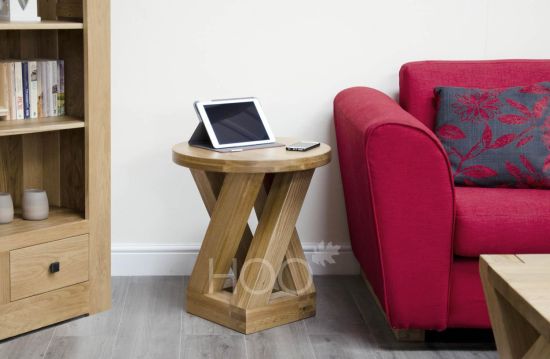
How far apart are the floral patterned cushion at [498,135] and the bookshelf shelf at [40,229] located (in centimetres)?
124

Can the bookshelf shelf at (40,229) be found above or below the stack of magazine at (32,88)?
below

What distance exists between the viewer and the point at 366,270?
9.30 feet

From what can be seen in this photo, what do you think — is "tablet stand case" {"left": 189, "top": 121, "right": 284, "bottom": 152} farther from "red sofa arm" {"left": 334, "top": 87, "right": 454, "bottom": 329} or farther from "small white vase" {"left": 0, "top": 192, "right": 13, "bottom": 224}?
"small white vase" {"left": 0, "top": 192, "right": 13, "bottom": 224}

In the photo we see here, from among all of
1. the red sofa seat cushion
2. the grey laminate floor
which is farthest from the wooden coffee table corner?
the grey laminate floor

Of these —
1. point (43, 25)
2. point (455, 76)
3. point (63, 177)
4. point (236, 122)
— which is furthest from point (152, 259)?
point (455, 76)

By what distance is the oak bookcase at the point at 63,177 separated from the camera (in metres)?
2.55

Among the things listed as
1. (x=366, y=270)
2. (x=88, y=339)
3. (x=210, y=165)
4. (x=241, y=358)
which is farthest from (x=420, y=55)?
(x=88, y=339)

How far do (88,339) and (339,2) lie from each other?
60.0 inches

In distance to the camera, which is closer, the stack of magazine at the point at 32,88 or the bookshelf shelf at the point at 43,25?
the bookshelf shelf at the point at 43,25

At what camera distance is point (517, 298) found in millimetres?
1642

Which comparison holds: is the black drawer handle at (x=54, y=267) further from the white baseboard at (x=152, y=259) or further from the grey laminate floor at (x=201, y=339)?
the white baseboard at (x=152, y=259)

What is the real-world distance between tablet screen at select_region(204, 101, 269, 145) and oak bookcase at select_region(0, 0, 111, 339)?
0.35m

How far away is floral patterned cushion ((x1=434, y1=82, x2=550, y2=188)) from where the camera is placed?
2.74 metres

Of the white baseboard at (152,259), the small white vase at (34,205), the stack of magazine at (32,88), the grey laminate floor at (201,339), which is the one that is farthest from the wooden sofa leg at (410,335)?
the stack of magazine at (32,88)
